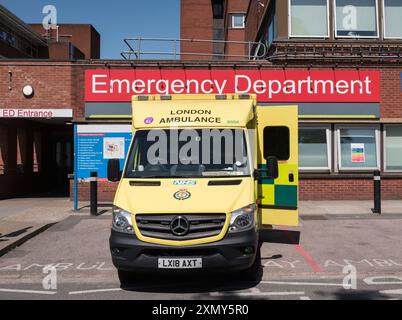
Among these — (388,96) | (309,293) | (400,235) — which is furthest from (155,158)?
(388,96)

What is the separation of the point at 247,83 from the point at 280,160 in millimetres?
7237

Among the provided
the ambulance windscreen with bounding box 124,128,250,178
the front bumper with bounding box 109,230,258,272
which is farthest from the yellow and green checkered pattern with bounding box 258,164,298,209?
the front bumper with bounding box 109,230,258,272

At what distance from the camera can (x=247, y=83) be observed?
15734mm

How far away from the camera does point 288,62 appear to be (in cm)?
1579

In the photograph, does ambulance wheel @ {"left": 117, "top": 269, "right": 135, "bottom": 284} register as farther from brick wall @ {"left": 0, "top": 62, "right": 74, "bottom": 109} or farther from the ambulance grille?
brick wall @ {"left": 0, "top": 62, "right": 74, "bottom": 109}

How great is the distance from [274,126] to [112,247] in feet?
13.2

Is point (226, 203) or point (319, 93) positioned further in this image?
point (319, 93)

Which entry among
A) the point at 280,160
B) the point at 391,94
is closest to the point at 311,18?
the point at 391,94

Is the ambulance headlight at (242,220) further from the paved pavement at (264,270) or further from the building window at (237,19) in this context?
the building window at (237,19)

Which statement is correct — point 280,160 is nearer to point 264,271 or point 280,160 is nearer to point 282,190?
point 282,190

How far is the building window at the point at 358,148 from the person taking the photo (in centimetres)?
1574

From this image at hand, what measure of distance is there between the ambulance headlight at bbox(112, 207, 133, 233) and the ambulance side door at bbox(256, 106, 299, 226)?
3.24 meters

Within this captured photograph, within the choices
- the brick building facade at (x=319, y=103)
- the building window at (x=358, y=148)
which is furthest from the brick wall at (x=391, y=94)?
the building window at (x=358, y=148)
